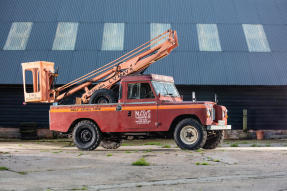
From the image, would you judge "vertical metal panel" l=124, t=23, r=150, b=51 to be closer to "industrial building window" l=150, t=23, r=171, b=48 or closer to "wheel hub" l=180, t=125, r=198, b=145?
"industrial building window" l=150, t=23, r=171, b=48

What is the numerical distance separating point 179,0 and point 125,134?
1598 cm

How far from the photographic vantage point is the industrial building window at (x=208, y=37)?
1006 inches

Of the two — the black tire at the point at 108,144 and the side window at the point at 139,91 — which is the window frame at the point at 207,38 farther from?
the side window at the point at 139,91

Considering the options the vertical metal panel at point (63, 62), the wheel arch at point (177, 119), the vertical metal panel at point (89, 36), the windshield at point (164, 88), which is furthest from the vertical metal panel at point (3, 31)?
the wheel arch at point (177, 119)

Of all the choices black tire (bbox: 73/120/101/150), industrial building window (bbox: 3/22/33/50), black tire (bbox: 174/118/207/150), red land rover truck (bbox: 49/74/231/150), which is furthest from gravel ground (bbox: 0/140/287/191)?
industrial building window (bbox: 3/22/33/50)

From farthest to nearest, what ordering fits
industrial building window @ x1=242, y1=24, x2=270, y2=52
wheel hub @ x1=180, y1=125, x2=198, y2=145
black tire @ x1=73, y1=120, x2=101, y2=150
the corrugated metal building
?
industrial building window @ x1=242, y1=24, x2=270, y2=52
the corrugated metal building
black tire @ x1=73, y1=120, x2=101, y2=150
wheel hub @ x1=180, y1=125, x2=198, y2=145

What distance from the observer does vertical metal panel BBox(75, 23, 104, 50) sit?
83.6 feet

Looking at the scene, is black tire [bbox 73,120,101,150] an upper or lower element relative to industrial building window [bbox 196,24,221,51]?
lower

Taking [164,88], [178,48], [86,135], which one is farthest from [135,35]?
[86,135]

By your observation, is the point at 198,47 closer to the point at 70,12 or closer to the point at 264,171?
the point at 70,12

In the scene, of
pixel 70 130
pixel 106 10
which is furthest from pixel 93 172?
pixel 106 10

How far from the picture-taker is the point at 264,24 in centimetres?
2755

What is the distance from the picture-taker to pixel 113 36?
26.0 m

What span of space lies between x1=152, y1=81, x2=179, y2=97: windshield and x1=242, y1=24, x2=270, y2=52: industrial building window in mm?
11595
